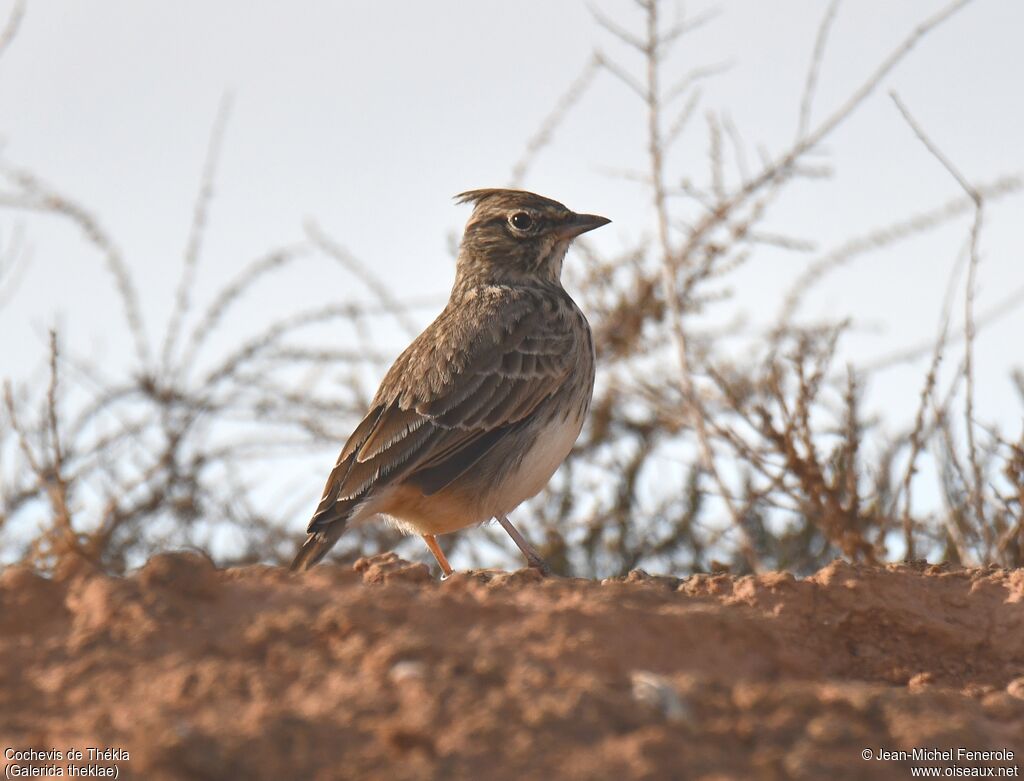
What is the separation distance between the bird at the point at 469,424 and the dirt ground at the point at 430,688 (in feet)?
7.64

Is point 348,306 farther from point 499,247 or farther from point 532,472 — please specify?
point 532,472

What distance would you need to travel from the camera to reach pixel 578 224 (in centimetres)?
917

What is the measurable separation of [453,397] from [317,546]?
1.17m

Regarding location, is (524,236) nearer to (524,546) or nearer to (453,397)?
(453,397)

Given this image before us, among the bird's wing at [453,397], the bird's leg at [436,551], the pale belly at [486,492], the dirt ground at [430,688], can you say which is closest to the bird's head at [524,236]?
the bird's wing at [453,397]

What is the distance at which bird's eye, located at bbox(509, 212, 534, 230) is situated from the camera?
927 cm

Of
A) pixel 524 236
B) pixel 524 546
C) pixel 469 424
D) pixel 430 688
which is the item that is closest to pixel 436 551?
pixel 524 546

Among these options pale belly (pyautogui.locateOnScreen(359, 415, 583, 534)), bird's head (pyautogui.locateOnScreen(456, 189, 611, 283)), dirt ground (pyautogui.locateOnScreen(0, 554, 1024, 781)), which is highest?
bird's head (pyautogui.locateOnScreen(456, 189, 611, 283))

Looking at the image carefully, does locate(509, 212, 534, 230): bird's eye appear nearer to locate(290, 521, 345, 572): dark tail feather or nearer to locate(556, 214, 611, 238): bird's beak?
locate(556, 214, 611, 238): bird's beak

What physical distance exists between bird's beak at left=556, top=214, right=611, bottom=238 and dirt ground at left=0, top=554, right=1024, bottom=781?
4096 millimetres

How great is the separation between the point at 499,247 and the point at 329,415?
236cm

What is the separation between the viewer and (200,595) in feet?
15.3

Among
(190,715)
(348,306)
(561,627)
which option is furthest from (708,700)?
(348,306)

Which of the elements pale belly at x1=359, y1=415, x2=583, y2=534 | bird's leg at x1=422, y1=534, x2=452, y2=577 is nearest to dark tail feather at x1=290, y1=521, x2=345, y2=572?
pale belly at x1=359, y1=415, x2=583, y2=534
